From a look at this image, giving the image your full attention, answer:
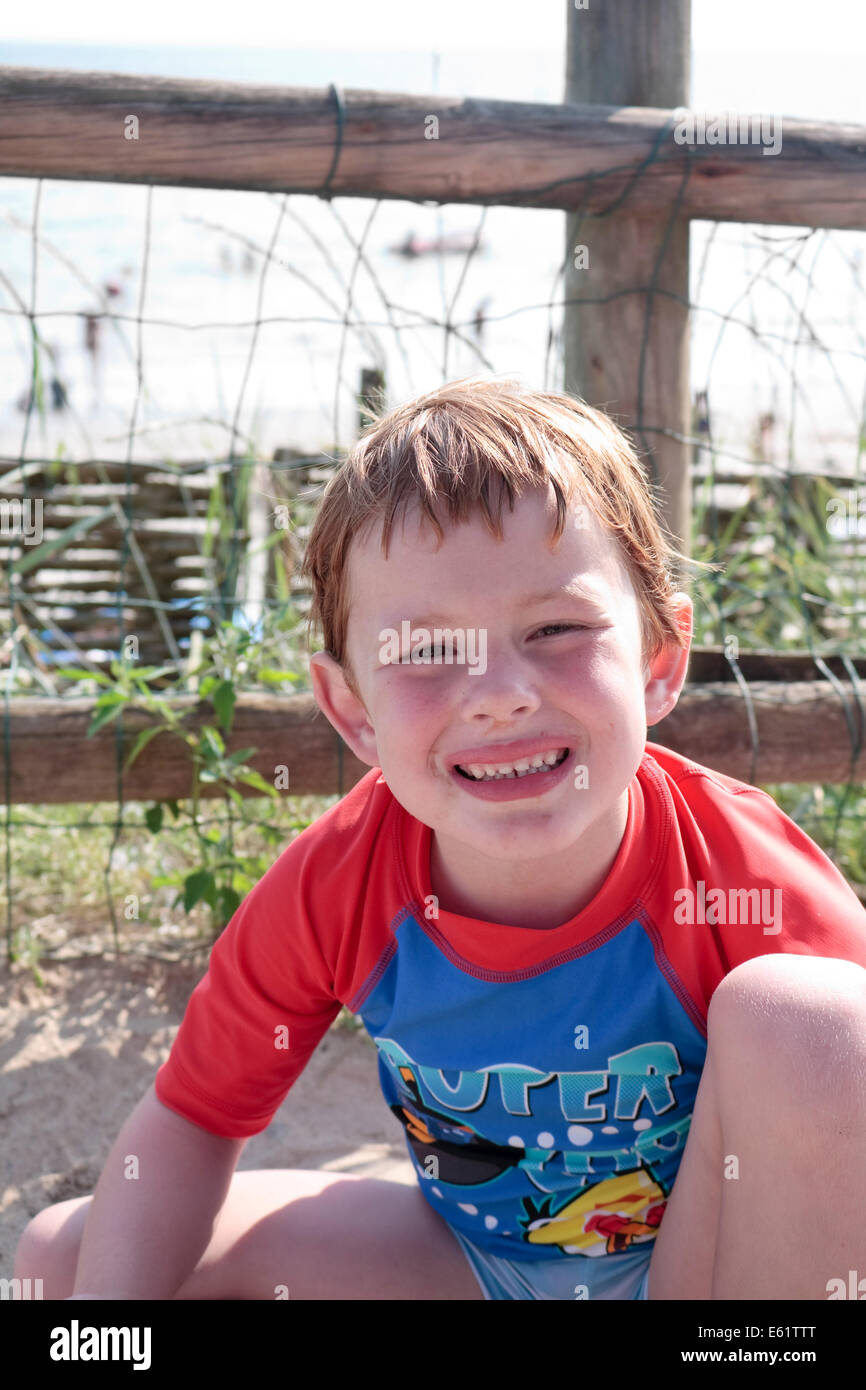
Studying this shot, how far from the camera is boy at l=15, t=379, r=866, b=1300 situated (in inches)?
44.3

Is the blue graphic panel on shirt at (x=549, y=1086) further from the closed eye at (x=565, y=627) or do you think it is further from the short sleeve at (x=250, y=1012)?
the closed eye at (x=565, y=627)

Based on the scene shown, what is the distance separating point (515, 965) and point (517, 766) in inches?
9.3

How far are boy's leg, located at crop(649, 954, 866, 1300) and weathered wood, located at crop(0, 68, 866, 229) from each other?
157 cm

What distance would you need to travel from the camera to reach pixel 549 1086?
1.31 meters

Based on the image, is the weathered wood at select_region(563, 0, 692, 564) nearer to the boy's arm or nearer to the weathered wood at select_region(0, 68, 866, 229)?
the weathered wood at select_region(0, 68, 866, 229)

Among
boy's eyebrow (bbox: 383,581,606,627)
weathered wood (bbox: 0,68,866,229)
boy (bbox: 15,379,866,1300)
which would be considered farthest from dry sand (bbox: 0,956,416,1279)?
weathered wood (bbox: 0,68,866,229)

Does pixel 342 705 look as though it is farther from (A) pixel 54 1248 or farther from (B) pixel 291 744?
(B) pixel 291 744

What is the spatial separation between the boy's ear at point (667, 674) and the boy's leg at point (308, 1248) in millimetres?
657

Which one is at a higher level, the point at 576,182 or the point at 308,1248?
the point at 576,182

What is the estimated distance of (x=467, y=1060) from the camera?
133 centimetres

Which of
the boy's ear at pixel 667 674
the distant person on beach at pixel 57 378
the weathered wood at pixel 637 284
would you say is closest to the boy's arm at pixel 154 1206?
the boy's ear at pixel 667 674

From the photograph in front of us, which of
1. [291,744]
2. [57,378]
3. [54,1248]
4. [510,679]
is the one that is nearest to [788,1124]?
[510,679]

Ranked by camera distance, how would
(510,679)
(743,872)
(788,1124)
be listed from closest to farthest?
(788,1124), (510,679), (743,872)

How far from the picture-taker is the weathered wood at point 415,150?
2057 millimetres
